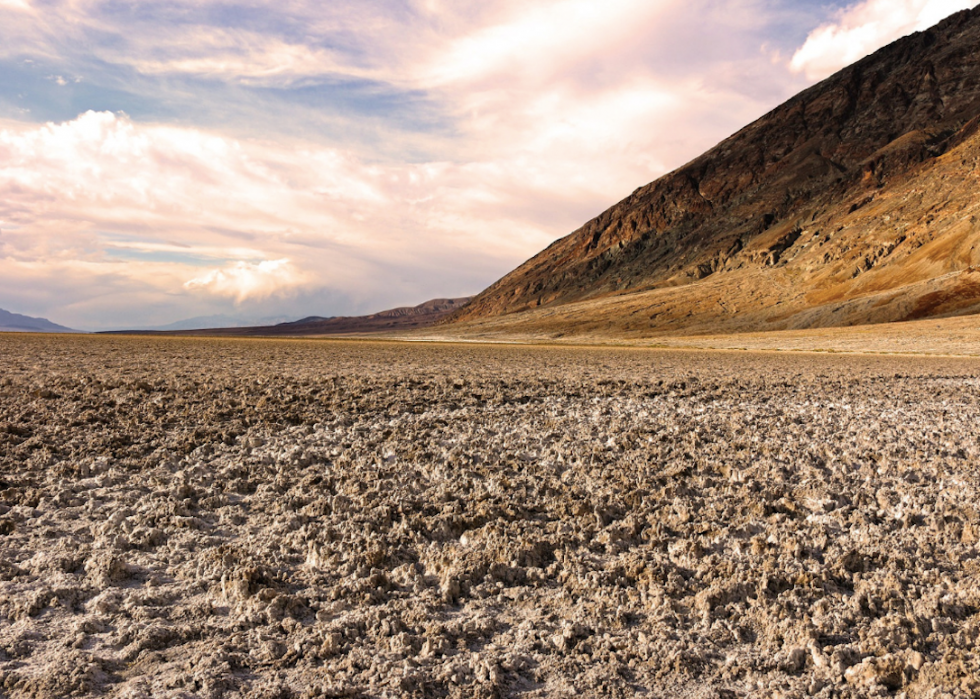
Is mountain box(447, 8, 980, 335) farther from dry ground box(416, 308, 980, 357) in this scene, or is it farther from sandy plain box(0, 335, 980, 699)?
sandy plain box(0, 335, 980, 699)

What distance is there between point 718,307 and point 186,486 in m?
81.2

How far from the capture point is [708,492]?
228 inches

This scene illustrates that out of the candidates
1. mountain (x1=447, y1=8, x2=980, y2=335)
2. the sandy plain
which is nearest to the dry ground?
mountain (x1=447, y1=8, x2=980, y2=335)

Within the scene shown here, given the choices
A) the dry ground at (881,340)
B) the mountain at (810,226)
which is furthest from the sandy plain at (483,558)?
the mountain at (810,226)

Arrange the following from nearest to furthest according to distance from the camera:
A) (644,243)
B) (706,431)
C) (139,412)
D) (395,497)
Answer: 1. (395,497)
2. (706,431)
3. (139,412)
4. (644,243)

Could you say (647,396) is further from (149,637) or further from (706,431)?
(149,637)

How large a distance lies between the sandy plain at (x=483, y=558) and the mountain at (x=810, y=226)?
2456 inches

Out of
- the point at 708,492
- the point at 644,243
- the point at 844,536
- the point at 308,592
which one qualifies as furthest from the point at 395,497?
the point at 644,243

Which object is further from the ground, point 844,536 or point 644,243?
point 644,243

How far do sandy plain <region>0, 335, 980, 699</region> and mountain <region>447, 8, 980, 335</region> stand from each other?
62.4 meters

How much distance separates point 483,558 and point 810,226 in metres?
99.5

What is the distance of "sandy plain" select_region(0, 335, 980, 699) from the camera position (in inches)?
121

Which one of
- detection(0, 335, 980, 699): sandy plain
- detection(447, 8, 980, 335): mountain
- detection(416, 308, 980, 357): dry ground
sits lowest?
detection(0, 335, 980, 699): sandy plain

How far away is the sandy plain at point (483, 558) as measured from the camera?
10.1ft
